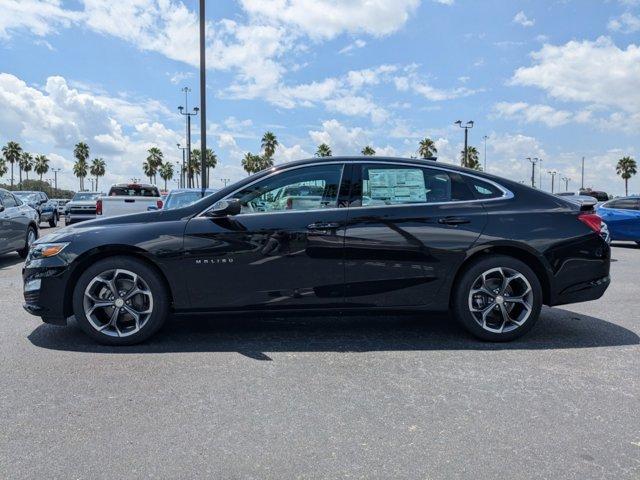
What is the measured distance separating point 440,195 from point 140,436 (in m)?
3.18

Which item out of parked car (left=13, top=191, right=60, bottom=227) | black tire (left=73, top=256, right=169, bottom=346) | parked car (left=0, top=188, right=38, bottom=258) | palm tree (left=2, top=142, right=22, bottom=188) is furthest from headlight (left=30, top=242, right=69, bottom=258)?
palm tree (left=2, top=142, right=22, bottom=188)

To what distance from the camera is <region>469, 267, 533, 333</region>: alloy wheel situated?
4.72 m

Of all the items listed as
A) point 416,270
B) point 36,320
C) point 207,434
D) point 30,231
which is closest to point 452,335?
point 416,270

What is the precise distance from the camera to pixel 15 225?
413 inches

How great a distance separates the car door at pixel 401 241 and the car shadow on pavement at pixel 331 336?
15.6 inches

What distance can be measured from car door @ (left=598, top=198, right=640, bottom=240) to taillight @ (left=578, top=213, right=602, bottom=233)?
10491mm

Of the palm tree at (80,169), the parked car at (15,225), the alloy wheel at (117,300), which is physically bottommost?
the alloy wheel at (117,300)

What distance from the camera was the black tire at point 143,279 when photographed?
4.52m

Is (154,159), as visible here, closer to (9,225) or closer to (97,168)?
(97,168)

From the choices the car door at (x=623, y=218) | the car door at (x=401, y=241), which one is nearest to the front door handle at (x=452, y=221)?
the car door at (x=401, y=241)

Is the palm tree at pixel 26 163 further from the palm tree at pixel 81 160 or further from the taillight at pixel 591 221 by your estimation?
the taillight at pixel 591 221

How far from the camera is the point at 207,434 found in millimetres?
2977

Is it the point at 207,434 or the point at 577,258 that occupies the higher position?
the point at 577,258

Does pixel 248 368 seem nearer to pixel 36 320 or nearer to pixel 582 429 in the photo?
pixel 582 429
